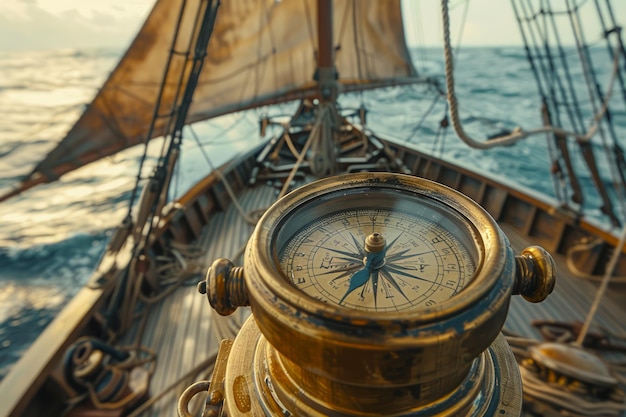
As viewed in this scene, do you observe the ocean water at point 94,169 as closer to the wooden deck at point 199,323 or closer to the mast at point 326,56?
the wooden deck at point 199,323

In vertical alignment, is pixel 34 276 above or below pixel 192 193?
below

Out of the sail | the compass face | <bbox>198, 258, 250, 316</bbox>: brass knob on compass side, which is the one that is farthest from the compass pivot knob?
the sail

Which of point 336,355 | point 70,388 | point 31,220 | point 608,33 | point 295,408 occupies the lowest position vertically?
point 31,220

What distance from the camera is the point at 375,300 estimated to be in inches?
31.9

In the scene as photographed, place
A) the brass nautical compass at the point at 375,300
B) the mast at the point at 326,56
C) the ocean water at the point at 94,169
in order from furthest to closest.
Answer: the ocean water at the point at 94,169
the mast at the point at 326,56
the brass nautical compass at the point at 375,300

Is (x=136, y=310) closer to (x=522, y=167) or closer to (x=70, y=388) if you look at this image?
(x=70, y=388)

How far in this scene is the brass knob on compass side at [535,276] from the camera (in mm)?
808

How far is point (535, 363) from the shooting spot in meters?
2.21

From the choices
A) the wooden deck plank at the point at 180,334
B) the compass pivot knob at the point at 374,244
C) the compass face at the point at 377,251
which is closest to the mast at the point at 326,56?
→ the wooden deck plank at the point at 180,334

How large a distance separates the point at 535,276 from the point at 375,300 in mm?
323

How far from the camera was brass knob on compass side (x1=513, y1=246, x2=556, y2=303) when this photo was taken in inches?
31.8

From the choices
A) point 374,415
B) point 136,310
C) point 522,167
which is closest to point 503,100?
point 522,167

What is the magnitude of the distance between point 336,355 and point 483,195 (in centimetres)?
474

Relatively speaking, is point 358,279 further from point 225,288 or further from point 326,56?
point 326,56
